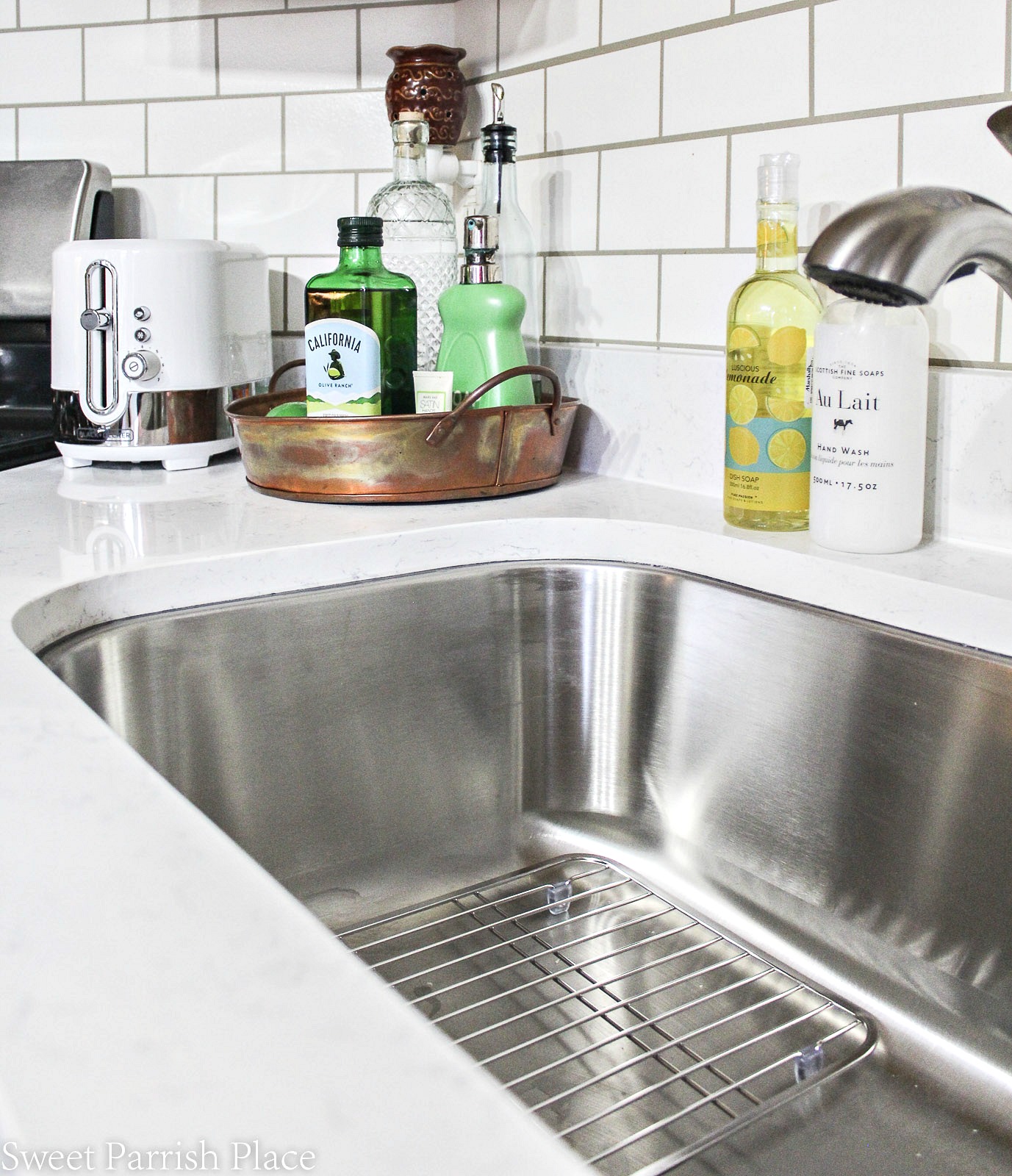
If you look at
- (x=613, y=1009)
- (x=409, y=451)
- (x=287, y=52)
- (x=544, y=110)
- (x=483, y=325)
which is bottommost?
(x=613, y=1009)

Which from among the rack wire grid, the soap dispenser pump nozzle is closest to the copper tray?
the soap dispenser pump nozzle

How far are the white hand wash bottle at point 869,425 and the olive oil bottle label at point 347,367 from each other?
351 millimetres

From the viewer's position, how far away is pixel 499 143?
1.03 metres

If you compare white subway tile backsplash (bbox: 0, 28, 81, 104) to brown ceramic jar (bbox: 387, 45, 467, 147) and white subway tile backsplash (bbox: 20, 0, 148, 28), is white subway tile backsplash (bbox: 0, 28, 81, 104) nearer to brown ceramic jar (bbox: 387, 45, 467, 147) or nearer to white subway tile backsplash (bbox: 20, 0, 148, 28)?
white subway tile backsplash (bbox: 20, 0, 148, 28)

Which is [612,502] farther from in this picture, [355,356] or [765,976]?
[765,976]

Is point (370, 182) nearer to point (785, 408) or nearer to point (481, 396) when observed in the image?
point (481, 396)

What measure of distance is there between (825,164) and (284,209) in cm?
68

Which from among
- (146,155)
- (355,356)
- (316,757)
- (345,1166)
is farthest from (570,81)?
(345,1166)

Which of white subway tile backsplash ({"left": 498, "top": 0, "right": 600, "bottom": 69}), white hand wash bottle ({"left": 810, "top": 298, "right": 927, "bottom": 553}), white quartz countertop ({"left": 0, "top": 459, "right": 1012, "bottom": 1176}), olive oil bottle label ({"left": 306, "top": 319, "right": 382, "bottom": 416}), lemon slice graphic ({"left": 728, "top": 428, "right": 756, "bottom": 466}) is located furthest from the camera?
white subway tile backsplash ({"left": 498, "top": 0, "right": 600, "bottom": 69})

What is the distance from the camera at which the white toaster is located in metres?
1.09

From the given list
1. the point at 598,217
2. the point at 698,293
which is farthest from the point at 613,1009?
the point at 598,217

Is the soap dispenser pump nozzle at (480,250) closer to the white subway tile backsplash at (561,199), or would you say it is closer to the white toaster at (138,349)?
the white subway tile backsplash at (561,199)

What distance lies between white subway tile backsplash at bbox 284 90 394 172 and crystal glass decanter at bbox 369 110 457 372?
203 millimetres

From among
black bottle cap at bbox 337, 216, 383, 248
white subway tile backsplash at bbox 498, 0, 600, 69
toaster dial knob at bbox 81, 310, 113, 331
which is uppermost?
white subway tile backsplash at bbox 498, 0, 600, 69
